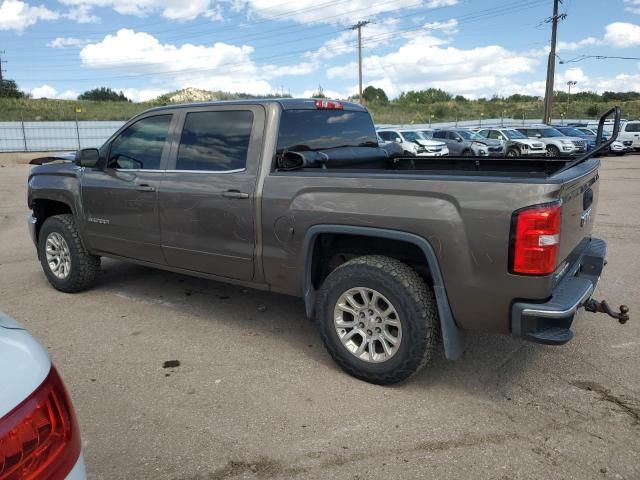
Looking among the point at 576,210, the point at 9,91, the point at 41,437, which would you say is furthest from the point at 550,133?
the point at 9,91

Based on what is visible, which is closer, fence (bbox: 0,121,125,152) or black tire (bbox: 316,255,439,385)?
black tire (bbox: 316,255,439,385)

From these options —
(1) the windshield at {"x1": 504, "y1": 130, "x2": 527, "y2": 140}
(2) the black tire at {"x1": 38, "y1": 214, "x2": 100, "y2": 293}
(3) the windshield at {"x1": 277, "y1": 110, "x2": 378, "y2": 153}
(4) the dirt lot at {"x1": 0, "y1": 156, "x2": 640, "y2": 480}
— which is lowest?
(4) the dirt lot at {"x1": 0, "y1": 156, "x2": 640, "y2": 480}

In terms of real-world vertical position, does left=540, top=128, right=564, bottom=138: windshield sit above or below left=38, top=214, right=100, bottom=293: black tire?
above

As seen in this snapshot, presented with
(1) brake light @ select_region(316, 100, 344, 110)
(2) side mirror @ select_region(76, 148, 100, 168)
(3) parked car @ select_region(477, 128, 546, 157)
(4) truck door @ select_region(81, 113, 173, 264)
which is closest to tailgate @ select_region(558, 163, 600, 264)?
(1) brake light @ select_region(316, 100, 344, 110)

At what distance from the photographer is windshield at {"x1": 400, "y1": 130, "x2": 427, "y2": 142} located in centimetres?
2274

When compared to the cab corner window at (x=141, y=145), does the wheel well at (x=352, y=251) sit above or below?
below

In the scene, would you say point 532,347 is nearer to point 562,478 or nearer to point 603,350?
point 603,350

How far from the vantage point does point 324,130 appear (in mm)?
4492

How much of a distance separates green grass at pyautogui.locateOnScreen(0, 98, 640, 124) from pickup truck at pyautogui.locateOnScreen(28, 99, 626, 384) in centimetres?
3543

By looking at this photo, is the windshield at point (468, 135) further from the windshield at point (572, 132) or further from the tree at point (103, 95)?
the tree at point (103, 95)

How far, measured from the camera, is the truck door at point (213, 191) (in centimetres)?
402

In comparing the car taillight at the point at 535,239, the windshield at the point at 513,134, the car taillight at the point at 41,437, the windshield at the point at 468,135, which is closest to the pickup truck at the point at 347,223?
the car taillight at the point at 535,239

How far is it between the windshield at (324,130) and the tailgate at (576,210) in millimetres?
1903

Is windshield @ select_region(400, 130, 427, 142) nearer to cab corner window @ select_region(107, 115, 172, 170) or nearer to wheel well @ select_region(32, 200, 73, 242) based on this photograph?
wheel well @ select_region(32, 200, 73, 242)
